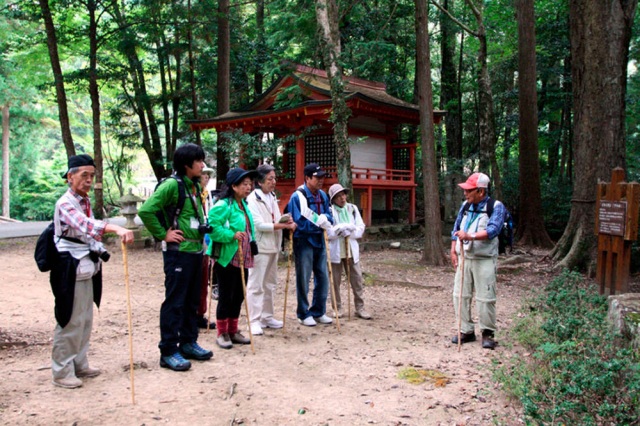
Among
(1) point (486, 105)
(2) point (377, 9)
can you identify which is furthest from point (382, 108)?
(2) point (377, 9)

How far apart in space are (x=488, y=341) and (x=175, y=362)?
282cm

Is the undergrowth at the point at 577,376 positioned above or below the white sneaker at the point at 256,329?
above

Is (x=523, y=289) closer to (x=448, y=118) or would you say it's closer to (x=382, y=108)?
(x=382, y=108)

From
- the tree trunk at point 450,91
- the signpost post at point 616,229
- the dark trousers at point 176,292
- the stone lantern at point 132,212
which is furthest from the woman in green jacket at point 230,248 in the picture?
the tree trunk at point 450,91

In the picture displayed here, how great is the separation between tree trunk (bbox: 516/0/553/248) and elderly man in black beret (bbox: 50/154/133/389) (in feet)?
38.4

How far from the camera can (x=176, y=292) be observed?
3.82m

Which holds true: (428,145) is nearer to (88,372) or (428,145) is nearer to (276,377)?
(276,377)

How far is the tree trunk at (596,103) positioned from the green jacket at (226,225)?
21.9 ft

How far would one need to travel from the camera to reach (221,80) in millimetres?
15062

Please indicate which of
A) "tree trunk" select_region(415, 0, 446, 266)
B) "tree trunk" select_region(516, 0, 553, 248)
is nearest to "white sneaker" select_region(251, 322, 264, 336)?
"tree trunk" select_region(415, 0, 446, 266)

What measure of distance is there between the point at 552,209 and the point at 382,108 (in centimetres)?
644

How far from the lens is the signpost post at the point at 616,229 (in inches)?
227

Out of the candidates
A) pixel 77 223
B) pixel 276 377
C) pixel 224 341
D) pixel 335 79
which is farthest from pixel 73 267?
pixel 335 79

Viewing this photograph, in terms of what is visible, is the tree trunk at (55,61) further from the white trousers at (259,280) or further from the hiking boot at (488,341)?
the hiking boot at (488,341)
